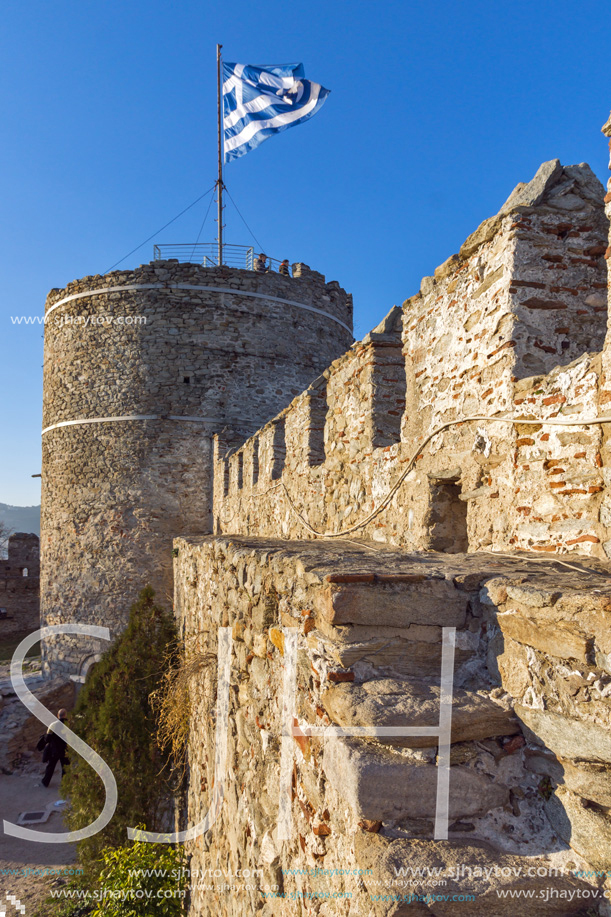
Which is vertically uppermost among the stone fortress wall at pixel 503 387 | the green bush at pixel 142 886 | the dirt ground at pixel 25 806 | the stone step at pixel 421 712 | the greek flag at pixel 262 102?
the greek flag at pixel 262 102

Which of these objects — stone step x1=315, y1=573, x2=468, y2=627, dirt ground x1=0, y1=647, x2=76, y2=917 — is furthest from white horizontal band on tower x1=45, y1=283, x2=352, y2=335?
stone step x1=315, y1=573, x2=468, y2=627

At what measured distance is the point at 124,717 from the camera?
6.18 metres

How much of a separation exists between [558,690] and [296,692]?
1067mm

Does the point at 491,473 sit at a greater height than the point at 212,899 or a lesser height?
greater

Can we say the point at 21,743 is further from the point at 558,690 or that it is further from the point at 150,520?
the point at 558,690

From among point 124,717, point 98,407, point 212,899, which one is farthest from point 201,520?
point 212,899

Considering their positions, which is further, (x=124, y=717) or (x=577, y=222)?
(x=124, y=717)

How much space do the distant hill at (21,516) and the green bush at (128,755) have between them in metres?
132

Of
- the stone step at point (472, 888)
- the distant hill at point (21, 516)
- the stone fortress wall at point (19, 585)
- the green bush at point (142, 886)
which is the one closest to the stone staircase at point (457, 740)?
the stone step at point (472, 888)

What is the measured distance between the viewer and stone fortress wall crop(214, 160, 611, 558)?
2543 millimetres

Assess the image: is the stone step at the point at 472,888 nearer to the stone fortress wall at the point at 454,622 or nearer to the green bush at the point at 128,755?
the stone fortress wall at the point at 454,622

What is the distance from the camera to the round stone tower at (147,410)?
38.8ft

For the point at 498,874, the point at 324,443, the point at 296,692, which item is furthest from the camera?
the point at 324,443

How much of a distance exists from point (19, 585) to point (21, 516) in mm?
148788
